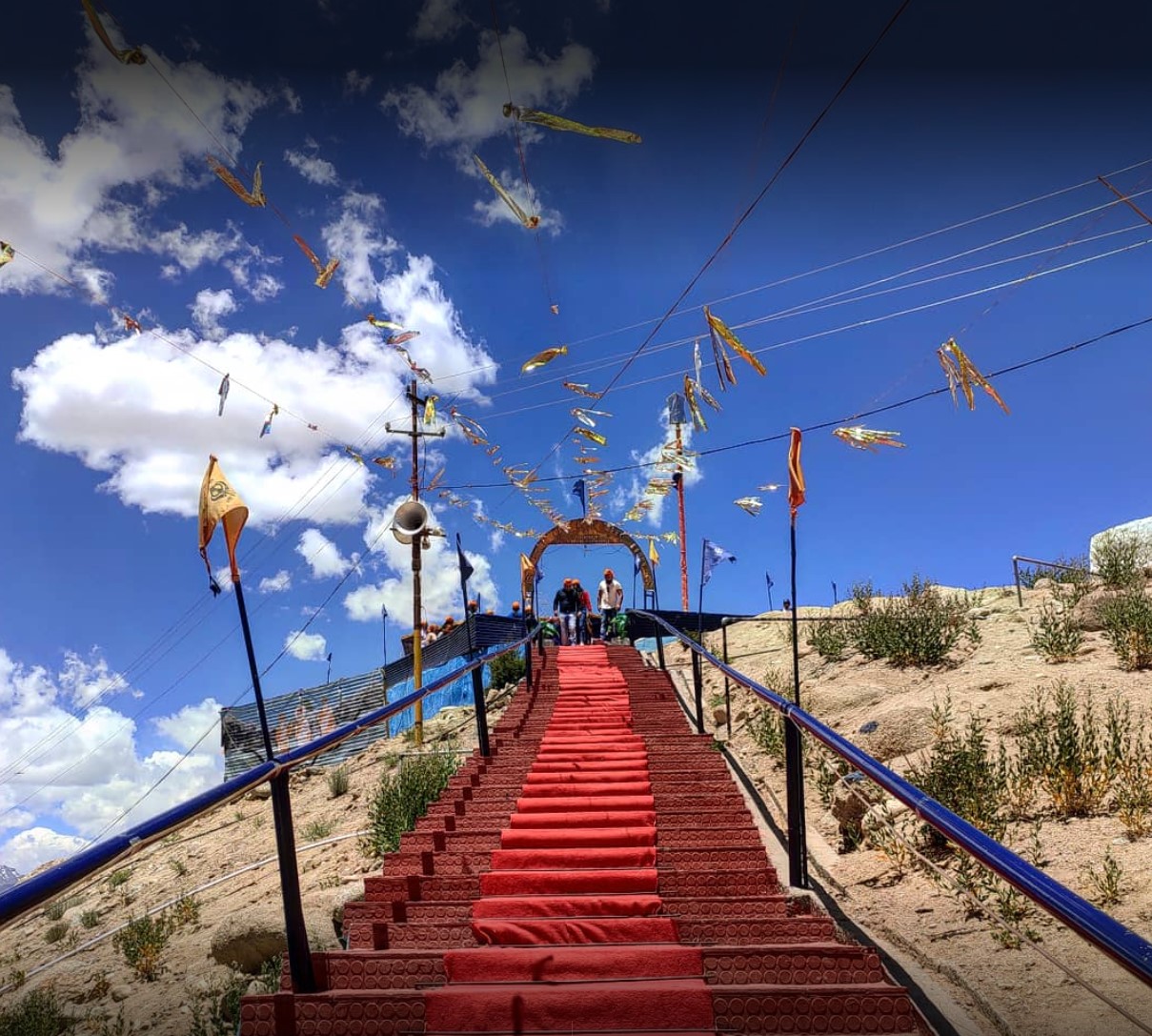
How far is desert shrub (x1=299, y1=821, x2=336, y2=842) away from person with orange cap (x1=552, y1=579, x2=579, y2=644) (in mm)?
7394

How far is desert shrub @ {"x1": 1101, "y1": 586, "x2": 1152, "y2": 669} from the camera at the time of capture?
7.96 meters

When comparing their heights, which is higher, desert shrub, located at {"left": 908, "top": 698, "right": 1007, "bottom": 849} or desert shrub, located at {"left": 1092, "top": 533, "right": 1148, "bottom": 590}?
desert shrub, located at {"left": 1092, "top": 533, "right": 1148, "bottom": 590}

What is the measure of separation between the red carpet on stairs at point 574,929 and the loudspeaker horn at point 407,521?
12.0m

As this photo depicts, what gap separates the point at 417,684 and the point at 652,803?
14273 mm

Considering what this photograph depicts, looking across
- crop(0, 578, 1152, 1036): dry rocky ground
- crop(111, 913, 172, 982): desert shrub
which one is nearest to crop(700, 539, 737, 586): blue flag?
crop(0, 578, 1152, 1036): dry rocky ground

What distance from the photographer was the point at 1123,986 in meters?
3.50

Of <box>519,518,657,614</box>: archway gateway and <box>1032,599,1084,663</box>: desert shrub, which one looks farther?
<box>519,518,657,614</box>: archway gateway

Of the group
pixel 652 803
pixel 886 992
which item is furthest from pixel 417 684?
pixel 886 992

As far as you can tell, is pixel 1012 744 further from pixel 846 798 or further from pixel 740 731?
pixel 740 731

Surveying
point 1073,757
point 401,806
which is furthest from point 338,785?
point 1073,757

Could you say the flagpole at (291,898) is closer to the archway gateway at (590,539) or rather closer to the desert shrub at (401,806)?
the desert shrub at (401,806)

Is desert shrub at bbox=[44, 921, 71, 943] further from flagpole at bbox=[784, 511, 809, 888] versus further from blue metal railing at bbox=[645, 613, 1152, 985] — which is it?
blue metal railing at bbox=[645, 613, 1152, 985]

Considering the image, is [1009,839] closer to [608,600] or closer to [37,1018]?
[37,1018]

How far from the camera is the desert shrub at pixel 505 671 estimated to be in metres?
17.2
